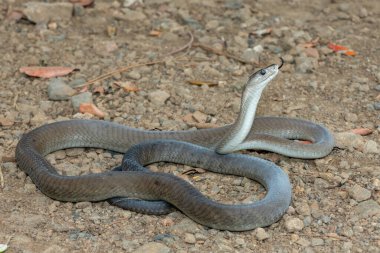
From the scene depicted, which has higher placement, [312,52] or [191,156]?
[312,52]

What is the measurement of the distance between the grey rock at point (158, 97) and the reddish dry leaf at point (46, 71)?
105cm

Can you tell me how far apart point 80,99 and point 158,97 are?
2.55 feet

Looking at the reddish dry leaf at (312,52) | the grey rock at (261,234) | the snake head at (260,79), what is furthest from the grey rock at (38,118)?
the reddish dry leaf at (312,52)

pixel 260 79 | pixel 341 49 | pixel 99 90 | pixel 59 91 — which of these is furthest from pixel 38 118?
pixel 341 49

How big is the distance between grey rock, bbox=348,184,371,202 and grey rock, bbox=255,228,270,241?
0.91 m

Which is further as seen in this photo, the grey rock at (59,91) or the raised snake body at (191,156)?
the grey rock at (59,91)

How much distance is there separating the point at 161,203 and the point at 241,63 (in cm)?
295

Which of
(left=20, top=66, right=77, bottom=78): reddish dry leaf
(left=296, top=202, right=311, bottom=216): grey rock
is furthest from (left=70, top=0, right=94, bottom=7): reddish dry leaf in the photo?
(left=296, top=202, right=311, bottom=216): grey rock

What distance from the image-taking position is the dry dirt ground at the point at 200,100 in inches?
208

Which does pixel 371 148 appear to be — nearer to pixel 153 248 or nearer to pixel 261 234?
A: pixel 261 234

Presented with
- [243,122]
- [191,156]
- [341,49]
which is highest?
[243,122]

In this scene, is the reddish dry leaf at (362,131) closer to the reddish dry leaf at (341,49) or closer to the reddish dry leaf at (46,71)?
the reddish dry leaf at (341,49)

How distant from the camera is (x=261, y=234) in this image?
5.25 m

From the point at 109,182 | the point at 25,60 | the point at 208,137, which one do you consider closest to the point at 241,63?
the point at 208,137
